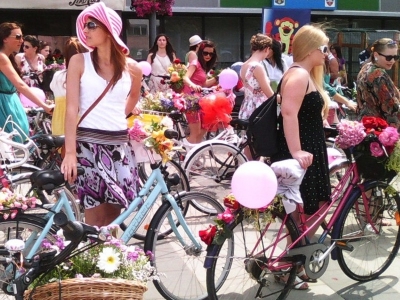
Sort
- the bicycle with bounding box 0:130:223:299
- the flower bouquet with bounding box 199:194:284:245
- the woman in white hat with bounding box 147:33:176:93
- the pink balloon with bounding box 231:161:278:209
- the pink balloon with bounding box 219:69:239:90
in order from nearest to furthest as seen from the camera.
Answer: the pink balloon with bounding box 231:161:278:209, the bicycle with bounding box 0:130:223:299, the flower bouquet with bounding box 199:194:284:245, the pink balloon with bounding box 219:69:239:90, the woman in white hat with bounding box 147:33:176:93

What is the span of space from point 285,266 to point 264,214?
43 centimetres

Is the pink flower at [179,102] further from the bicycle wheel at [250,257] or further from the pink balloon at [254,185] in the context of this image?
the pink balloon at [254,185]

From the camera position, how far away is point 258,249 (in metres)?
3.48

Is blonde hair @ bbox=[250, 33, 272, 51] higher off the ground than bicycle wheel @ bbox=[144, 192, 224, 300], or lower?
higher

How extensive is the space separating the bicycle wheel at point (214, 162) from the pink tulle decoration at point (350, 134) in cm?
203

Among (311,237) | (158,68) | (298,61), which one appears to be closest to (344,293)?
(311,237)

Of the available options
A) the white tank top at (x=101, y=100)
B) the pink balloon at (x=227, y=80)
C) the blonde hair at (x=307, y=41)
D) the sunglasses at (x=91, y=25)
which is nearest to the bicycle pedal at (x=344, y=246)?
the blonde hair at (x=307, y=41)

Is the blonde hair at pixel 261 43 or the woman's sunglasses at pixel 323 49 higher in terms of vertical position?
the blonde hair at pixel 261 43

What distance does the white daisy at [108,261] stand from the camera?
266cm

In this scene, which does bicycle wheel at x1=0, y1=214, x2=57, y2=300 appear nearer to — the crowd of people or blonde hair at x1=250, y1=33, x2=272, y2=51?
the crowd of people

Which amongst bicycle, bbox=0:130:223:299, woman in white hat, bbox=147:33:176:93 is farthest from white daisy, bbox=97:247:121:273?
woman in white hat, bbox=147:33:176:93

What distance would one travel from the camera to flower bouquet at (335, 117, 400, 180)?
12.5 feet

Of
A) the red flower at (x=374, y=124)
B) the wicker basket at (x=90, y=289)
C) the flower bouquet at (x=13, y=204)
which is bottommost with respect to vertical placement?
the wicker basket at (x=90, y=289)

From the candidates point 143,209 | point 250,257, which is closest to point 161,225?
point 143,209
